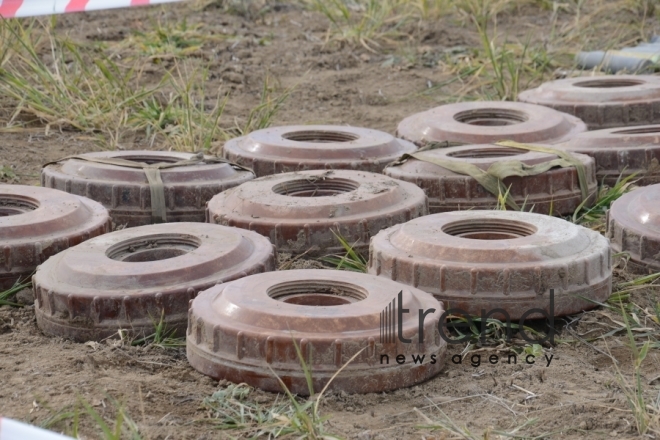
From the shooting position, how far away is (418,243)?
387 cm

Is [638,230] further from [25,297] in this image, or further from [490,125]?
[25,297]

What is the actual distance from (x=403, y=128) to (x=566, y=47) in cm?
300

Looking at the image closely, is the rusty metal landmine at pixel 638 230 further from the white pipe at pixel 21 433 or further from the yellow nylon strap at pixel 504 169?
the white pipe at pixel 21 433

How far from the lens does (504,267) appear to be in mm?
3672

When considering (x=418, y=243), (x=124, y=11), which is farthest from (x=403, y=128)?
(x=124, y=11)

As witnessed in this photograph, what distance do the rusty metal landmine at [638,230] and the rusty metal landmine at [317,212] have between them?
2.73 ft

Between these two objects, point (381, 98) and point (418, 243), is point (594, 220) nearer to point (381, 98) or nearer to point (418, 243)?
point (418, 243)

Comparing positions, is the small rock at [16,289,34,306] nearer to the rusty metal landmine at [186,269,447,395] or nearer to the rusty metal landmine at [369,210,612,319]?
the rusty metal landmine at [186,269,447,395]

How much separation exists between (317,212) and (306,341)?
4.43 ft

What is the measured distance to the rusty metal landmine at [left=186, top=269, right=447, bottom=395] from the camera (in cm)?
314

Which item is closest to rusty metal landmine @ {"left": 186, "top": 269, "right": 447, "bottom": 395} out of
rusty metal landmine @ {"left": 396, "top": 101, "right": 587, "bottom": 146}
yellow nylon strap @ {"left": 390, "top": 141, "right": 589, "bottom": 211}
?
yellow nylon strap @ {"left": 390, "top": 141, "right": 589, "bottom": 211}

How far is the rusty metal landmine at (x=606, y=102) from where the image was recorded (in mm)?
6004

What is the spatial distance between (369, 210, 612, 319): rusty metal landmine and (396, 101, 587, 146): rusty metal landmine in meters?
1.55

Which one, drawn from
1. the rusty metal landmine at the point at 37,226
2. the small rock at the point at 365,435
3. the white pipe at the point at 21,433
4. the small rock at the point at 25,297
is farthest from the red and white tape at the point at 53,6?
the white pipe at the point at 21,433
